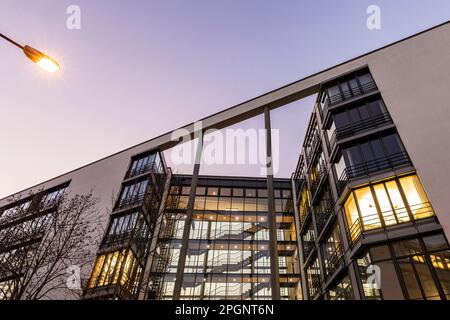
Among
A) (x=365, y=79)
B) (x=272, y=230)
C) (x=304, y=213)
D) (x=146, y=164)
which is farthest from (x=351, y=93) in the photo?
(x=146, y=164)

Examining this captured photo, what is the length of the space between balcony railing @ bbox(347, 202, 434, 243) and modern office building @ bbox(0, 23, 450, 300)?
2.1 inches

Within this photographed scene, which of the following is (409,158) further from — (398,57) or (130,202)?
(130,202)

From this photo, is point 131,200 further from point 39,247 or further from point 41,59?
point 41,59

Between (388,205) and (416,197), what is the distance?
129 cm

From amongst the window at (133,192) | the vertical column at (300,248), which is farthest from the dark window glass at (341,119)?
the window at (133,192)

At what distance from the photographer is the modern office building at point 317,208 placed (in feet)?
42.6

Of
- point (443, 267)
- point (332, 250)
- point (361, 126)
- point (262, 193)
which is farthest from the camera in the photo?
point (262, 193)

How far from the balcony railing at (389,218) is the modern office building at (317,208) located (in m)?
0.05

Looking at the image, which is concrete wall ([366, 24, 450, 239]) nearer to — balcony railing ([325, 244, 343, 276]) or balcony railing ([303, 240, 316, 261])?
balcony railing ([325, 244, 343, 276])

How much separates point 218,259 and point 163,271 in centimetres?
560

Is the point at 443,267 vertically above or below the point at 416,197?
below

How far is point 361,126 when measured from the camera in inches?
719

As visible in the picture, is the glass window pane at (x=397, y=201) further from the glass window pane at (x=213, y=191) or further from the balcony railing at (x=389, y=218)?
the glass window pane at (x=213, y=191)
